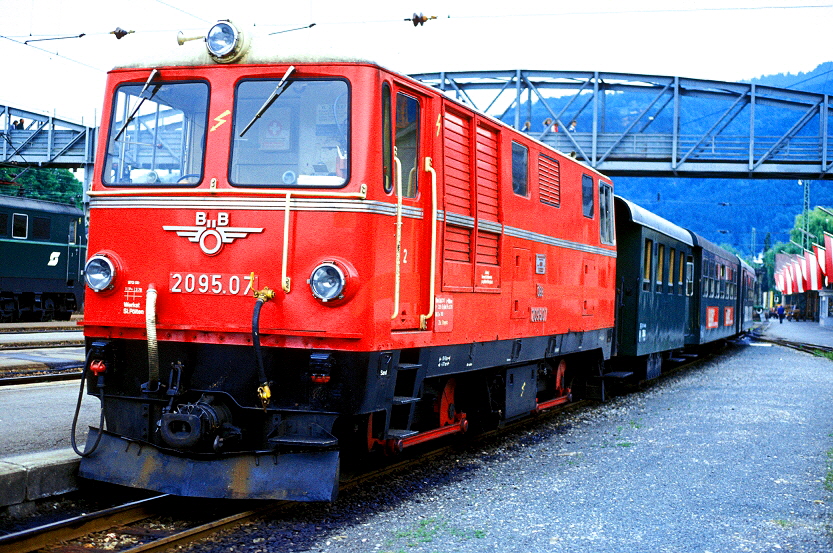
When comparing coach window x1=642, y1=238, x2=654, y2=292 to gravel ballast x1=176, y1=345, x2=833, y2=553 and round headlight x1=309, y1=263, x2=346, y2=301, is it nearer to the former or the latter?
gravel ballast x1=176, y1=345, x2=833, y2=553

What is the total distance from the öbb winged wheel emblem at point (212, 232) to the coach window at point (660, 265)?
453 inches

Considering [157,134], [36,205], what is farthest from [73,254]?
[157,134]

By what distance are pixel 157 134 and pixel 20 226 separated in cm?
2111

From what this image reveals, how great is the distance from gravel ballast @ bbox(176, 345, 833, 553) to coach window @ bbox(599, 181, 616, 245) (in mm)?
2568

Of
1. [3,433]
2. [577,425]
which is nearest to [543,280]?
[577,425]

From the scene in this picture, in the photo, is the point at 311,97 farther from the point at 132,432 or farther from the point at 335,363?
the point at 132,432

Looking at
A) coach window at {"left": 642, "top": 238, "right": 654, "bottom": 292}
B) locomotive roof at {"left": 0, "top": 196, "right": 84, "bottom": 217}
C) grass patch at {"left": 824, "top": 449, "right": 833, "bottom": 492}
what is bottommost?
grass patch at {"left": 824, "top": 449, "right": 833, "bottom": 492}

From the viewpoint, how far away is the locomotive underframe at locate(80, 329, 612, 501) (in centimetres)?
595

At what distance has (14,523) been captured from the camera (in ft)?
19.2

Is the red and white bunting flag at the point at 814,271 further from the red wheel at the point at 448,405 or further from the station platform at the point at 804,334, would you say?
the red wheel at the point at 448,405

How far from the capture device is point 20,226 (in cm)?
2561

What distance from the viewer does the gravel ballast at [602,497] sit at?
230 inches

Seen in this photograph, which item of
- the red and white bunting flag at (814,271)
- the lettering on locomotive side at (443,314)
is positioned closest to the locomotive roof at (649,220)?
the lettering on locomotive side at (443,314)

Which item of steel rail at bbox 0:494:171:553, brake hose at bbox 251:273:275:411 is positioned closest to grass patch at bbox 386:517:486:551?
brake hose at bbox 251:273:275:411
